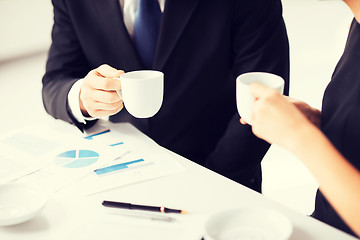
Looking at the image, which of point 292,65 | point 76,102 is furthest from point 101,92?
point 292,65

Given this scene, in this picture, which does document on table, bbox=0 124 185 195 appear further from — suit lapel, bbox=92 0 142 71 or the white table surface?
suit lapel, bbox=92 0 142 71

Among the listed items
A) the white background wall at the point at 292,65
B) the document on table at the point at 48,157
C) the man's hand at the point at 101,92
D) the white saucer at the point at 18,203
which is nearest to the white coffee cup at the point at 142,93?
the man's hand at the point at 101,92

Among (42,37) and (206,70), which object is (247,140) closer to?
(206,70)

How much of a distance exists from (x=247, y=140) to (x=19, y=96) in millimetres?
2597

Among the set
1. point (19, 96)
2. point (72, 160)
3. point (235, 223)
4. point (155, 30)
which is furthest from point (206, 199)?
point (19, 96)

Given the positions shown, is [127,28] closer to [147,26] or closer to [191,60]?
[147,26]

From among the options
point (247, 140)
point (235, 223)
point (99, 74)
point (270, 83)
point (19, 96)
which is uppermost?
point (270, 83)

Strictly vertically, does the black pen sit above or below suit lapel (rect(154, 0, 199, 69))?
below

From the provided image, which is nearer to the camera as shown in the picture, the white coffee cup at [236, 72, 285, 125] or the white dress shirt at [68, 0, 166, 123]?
the white coffee cup at [236, 72, 285, 125]

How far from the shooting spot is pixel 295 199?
2.33 m

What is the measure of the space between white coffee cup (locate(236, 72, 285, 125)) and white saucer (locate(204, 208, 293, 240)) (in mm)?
176

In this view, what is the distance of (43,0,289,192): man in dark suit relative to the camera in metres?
1.39

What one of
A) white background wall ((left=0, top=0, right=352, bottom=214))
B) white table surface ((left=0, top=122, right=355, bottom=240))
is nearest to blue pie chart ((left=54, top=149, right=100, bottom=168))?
white table surface ((left=0, top=122, right=355, bottom=240))

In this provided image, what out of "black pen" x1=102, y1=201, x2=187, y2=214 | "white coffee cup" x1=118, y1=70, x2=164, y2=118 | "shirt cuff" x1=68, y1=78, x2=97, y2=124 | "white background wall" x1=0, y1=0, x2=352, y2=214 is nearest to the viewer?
"black pen" x1=102, y1=201, x2=187, y2=214
